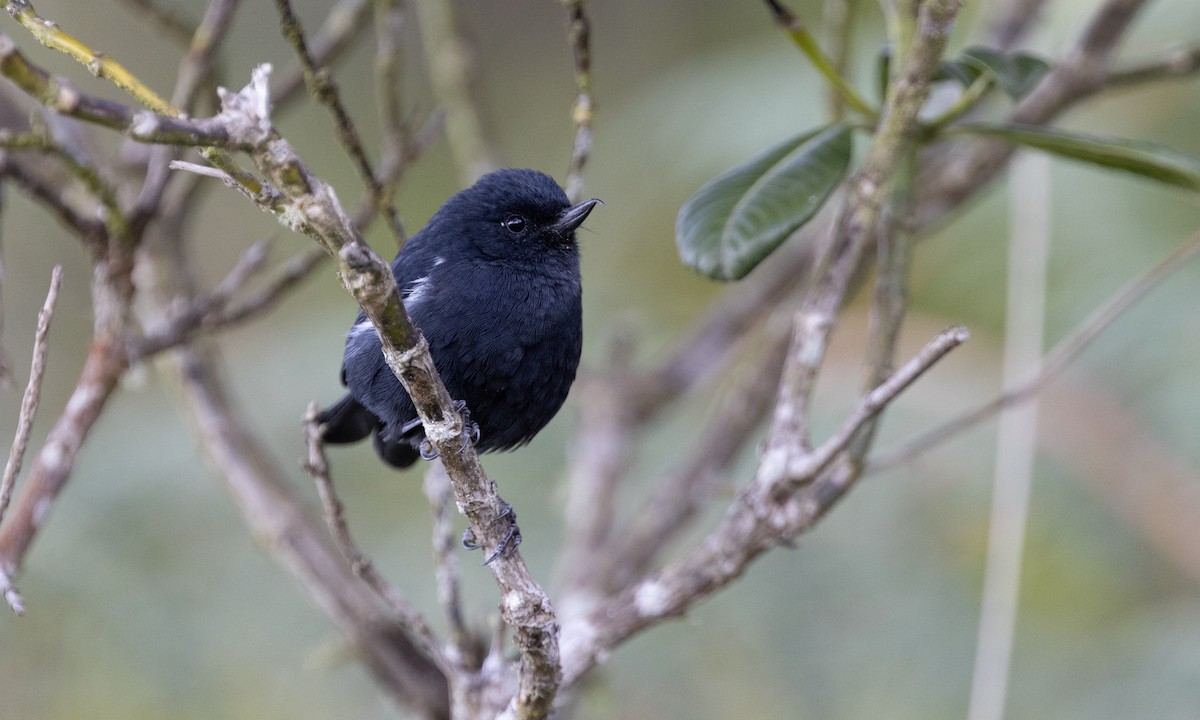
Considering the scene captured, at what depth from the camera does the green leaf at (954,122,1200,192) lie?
8.13 ft

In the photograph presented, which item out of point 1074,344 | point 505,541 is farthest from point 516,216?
point 1074,344

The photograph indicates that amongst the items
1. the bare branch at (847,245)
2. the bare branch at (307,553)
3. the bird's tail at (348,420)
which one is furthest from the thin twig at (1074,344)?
the bare branch at (307,553)

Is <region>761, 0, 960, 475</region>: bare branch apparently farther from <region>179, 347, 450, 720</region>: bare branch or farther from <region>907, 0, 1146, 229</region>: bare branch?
<region>179, 347, 450, 720</region>: bare branch

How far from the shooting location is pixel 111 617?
4.76m

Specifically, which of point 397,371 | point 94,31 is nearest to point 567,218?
point 397,371

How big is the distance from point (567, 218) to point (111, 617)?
3117 millimetres

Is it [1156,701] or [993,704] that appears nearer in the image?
[993,704]

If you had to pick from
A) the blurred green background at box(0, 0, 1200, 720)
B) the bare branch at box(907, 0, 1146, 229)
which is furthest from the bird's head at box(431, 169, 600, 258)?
the blurred green background at box(0, 0, 1200, 720)

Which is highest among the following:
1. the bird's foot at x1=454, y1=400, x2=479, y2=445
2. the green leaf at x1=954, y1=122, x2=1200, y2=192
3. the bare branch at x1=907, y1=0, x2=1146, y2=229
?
the bare branch at x1=907, y1=0, x2=1146, y2=229

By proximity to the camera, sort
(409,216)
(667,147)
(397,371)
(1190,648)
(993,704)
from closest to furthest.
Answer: (397,371)
(993,704)
(1190,648)
(667,147)
(409,216)

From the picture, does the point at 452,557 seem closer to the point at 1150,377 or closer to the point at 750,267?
the point at 750,267

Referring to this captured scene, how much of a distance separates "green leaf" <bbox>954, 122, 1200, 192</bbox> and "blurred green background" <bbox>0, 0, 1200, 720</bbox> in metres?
1.77

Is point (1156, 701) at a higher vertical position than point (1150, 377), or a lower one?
lower

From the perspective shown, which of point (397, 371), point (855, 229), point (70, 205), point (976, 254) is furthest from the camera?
point (976, 254)
